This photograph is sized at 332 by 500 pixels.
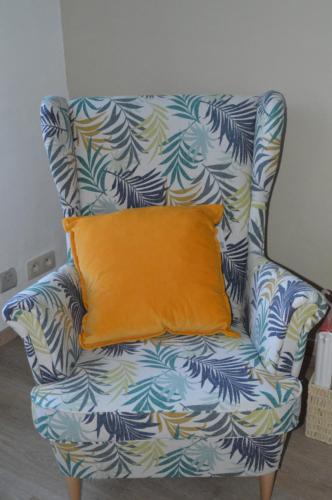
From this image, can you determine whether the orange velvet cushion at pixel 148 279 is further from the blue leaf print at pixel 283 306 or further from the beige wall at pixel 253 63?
the beige wall at pixel 253 63

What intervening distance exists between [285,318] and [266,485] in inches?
17.7

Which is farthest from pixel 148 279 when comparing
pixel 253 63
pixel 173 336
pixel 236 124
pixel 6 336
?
pixel 6 336

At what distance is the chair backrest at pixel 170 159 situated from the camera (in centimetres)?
148

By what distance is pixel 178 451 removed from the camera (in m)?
1.18

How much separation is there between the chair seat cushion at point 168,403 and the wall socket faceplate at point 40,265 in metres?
0.92

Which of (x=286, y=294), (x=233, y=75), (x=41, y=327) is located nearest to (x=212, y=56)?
(x=233, y=75)

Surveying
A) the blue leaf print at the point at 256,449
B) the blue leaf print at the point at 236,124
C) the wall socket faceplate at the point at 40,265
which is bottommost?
the blue leaf print at the point at 256,449

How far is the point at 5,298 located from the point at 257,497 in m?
1.16

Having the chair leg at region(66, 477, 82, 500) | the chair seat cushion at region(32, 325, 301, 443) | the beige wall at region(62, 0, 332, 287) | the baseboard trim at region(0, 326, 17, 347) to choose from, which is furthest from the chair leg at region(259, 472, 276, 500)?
the baseboard trim at region(0, 326, 17, 347)

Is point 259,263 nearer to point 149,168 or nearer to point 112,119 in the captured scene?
point 149,168

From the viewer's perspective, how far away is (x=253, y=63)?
1.64 meters

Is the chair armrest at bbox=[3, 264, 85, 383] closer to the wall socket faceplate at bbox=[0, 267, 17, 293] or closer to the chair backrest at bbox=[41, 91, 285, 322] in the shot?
the chair backrest at bbox=[41, 91, 285, 322]

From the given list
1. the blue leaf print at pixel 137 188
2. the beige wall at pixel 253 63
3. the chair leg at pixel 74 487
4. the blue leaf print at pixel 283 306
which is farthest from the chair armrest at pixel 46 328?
the beige wall at pixel 253 63

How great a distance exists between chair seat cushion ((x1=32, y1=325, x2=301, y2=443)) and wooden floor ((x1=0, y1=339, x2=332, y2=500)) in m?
0.32
